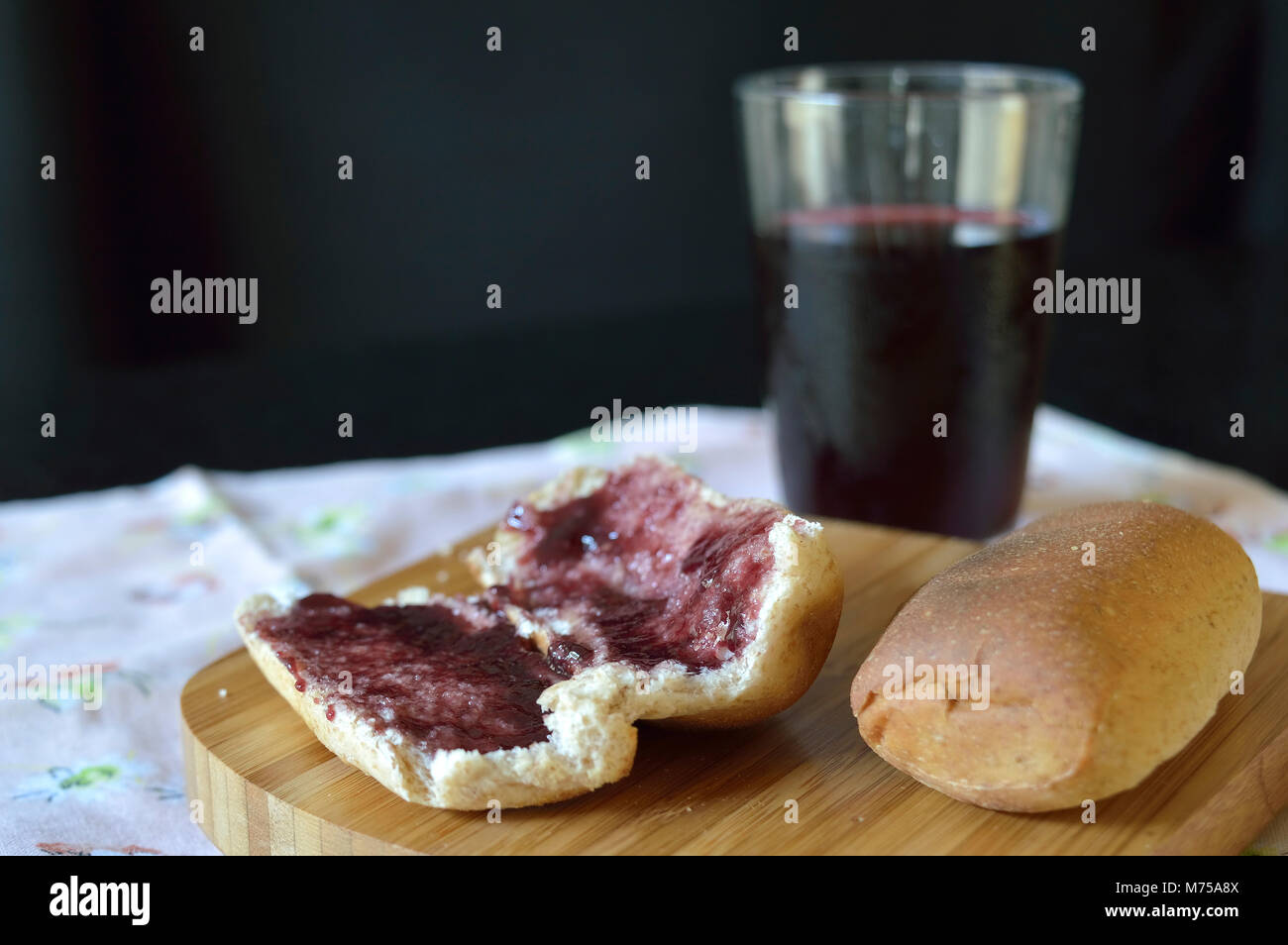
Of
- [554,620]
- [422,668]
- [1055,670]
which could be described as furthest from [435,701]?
[1055,670]

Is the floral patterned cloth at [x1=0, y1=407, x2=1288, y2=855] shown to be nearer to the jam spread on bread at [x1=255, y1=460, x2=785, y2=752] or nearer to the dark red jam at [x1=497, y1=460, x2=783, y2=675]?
the jam spread on bread at [x1=255, y1=460, x2=785, y2=752]

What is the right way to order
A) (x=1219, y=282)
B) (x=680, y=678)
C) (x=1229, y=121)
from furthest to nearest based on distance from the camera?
(x=1229, y=121) → (x=1219, y=282) → (x=680, y=678)

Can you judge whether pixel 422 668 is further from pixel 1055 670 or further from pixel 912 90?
pixel 912 90

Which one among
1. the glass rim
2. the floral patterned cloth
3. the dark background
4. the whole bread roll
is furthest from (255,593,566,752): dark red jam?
the dark background

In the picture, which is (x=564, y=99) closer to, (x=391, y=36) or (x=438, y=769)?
(x=391, y=36)

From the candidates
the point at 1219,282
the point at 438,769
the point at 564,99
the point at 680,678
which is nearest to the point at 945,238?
the point at 680,678
